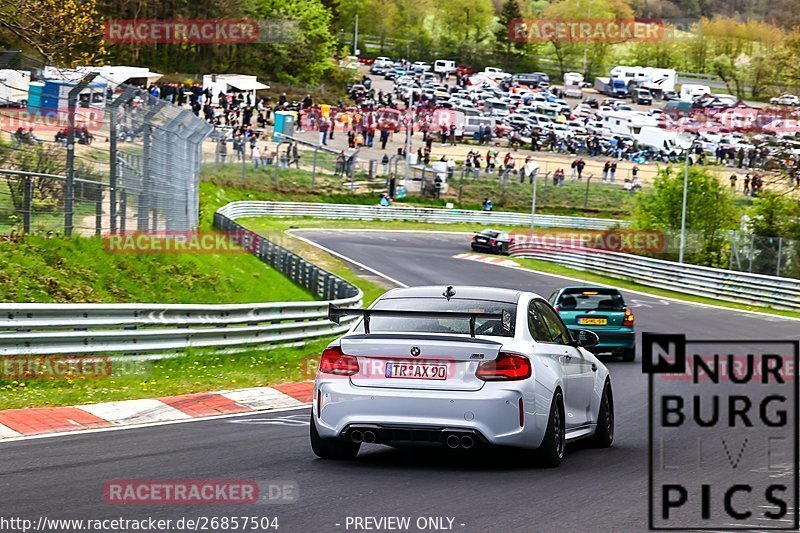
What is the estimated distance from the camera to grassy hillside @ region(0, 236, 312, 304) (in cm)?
1694

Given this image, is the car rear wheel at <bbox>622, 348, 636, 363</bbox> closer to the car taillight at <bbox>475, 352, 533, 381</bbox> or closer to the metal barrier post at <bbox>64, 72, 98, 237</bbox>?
the metal barrier post at <bbox>64, 72, 98, 237</bbox>

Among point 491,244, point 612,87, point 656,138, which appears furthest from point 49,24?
point 612,87

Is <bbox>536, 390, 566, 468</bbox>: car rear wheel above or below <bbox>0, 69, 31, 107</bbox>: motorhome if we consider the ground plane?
below

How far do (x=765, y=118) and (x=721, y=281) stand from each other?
9676mm

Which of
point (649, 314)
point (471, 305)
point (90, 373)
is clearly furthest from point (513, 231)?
point (471, 305)

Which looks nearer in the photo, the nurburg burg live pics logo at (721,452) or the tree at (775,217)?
the nurburg burg live pics logo at (721,452)

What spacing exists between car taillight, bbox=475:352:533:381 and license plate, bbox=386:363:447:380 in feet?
0.85

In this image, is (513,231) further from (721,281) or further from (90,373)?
(90,373)

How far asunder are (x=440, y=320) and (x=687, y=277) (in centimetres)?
3550

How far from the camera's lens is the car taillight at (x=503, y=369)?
28.2 ft

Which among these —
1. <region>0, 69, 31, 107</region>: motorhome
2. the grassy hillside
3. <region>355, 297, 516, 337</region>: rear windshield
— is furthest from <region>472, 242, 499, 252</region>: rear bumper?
<region>355, 297, 516, 337</region>: rear windshield

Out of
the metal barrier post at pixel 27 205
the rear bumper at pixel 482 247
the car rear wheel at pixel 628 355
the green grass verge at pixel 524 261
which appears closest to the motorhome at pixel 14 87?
the metal barrier post at pixel 27 205

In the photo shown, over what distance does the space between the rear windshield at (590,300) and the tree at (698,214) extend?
88.9 ft

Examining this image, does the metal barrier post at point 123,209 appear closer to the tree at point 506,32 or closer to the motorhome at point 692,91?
the motorhome at point 692,91
